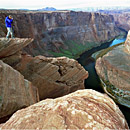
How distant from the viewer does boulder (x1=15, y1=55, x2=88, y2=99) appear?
1413 cm

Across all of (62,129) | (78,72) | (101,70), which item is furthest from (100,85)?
(62,129)

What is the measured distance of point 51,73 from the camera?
1545 cm

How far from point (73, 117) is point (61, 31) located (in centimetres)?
5130

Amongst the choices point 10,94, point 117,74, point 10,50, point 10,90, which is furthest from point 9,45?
point 117,74

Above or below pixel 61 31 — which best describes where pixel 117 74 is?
→ below

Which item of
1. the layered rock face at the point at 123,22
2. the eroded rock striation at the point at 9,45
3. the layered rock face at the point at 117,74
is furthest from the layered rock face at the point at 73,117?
the layered rock face at the point at 123,22

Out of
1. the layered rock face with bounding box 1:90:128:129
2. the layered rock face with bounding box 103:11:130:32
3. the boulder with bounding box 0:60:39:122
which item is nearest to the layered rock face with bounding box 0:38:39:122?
the boulder with bounding box 0:60:39:122

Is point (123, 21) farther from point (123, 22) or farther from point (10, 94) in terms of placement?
point (10, 94)

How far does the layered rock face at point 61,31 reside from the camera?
3756 cm

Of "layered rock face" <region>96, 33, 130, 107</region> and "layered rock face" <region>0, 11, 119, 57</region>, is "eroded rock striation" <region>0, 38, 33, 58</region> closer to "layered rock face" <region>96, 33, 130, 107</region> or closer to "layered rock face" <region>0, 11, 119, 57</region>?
"layered rock face" <region>96, 33, 130, 107</region>

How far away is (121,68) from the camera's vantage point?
86.8ft

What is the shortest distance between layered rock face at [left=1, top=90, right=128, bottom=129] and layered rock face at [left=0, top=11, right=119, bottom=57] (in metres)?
29.8

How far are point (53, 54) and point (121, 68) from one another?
2635 cm

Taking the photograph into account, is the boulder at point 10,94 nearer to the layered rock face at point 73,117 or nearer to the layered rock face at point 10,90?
the layered rock face at point 10,90
